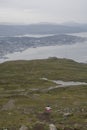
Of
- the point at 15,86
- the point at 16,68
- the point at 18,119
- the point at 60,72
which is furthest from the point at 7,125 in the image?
the point at 16,68

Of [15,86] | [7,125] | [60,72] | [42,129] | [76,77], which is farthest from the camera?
[60,72]

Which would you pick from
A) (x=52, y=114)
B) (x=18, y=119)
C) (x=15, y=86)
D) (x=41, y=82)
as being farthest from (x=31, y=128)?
(x=41, y=82)

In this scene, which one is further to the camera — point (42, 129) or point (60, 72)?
point (60, 72)

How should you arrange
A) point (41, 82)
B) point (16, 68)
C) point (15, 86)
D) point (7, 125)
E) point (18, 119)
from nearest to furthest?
point (7, 125), point (18, 119), point (15, 86), point (41, 82), point (16, 68)

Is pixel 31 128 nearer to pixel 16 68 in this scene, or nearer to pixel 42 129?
pixel 42 129

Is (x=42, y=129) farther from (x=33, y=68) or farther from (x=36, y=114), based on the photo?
(x=33, y=68)

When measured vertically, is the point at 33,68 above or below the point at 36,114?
below

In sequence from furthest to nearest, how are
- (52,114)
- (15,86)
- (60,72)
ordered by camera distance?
(60,72), (15,86), (52,114)
